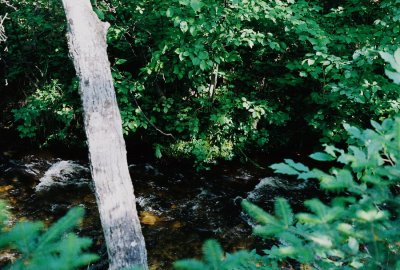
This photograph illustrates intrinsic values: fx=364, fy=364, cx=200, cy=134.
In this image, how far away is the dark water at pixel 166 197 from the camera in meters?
5.52

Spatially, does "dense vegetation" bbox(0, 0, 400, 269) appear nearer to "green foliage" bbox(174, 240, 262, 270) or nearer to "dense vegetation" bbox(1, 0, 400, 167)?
"dense vegetation" bbox(1, 0, 400, 167)

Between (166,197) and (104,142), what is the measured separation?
308 cm

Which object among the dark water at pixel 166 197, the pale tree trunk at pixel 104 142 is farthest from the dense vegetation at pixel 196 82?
the pale tree trunk at pixel 104 142

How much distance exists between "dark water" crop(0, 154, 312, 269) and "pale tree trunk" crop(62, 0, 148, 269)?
1.47 metres

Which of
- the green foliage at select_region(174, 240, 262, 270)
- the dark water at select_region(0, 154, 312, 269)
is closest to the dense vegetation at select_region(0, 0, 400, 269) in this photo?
the dark water at select_region(0, 154, 312, 269)

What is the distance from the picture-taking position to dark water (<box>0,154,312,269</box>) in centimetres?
552

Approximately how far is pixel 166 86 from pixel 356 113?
12.4ft

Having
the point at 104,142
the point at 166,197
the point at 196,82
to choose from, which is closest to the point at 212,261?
the point at 104,142

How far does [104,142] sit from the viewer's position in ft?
12.6

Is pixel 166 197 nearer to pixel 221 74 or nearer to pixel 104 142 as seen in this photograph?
pixel 221 74

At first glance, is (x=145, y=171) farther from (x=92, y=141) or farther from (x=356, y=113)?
(x=356, y=113)

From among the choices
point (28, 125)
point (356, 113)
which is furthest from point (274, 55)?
point (28, 125)

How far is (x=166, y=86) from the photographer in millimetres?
7762

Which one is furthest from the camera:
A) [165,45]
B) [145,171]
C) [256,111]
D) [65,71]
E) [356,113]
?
[65,71]
